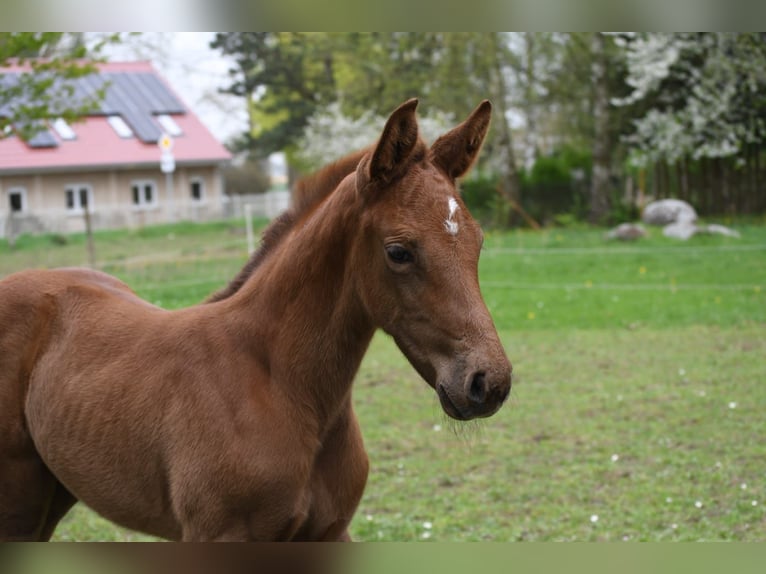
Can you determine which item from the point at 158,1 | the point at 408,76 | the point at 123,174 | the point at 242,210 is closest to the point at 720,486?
the point at 158,1

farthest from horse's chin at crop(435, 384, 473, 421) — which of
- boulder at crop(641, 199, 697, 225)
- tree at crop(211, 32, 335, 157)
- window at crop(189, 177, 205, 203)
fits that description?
tree at crop(211, 32, 335, 157)

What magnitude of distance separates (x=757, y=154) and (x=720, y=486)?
1263 centimetres

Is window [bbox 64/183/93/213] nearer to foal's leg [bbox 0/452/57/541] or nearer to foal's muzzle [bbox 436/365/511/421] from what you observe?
foal's leg [bbox 0/452/57/541]

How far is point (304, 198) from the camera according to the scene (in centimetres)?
245

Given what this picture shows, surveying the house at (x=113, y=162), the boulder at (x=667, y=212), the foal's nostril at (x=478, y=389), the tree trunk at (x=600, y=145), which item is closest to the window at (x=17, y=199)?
the house at (x=113, y=162)

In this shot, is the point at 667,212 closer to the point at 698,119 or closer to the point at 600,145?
the point at 698,119

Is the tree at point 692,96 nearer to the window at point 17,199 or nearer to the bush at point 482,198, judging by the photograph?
the bush at point 482,198

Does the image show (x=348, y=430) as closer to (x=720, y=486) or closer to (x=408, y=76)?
(x=720, y=486)

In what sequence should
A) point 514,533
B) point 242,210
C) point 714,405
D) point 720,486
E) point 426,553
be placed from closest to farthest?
point 426,553 < point 514,533 < point 720,486 < point 714,405 < point 242,210

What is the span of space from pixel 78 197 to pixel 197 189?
290 cm

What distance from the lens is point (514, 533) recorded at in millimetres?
4336

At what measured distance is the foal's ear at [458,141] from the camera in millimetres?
2148

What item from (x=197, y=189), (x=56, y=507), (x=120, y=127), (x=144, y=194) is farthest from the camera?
(x=197, y=189)

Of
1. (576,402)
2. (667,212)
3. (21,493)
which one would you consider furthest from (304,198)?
(667,212)
